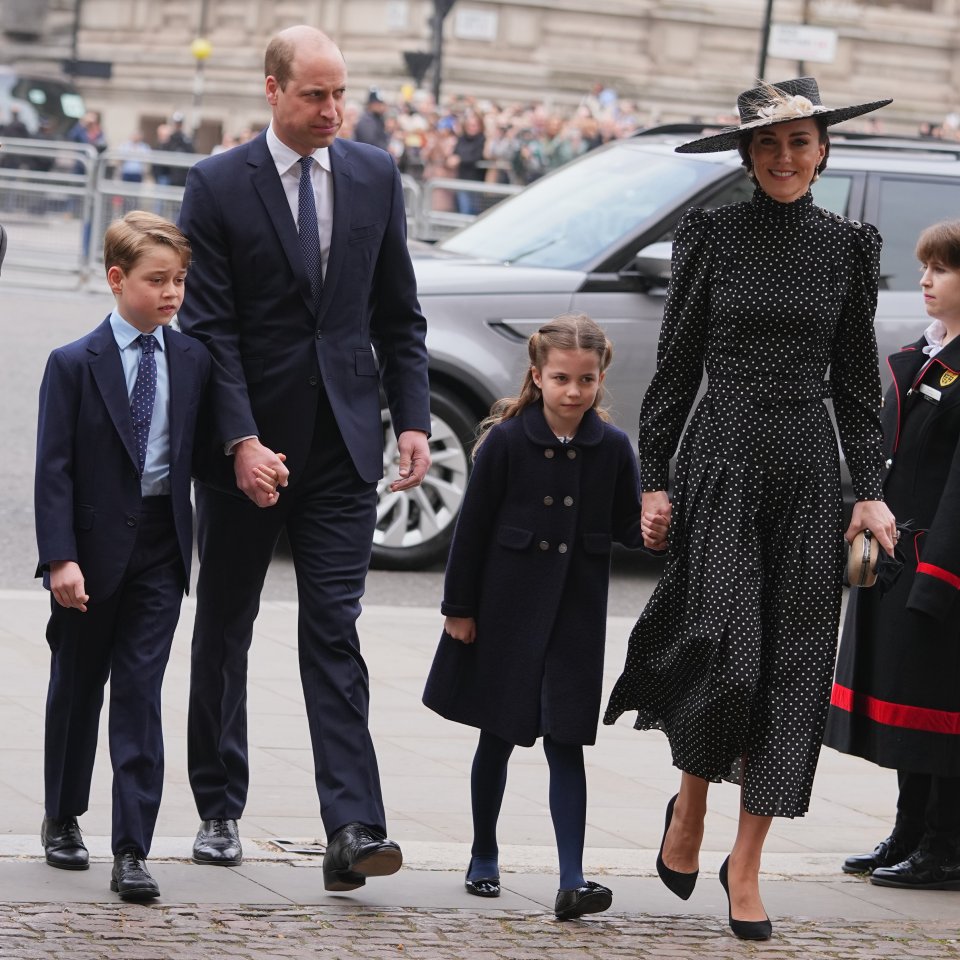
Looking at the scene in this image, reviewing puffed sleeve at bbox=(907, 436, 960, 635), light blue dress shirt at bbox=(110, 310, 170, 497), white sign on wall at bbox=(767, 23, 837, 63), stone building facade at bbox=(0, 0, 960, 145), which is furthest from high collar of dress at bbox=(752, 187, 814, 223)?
stone building facade at bbox=(0, 0, 960, 145)

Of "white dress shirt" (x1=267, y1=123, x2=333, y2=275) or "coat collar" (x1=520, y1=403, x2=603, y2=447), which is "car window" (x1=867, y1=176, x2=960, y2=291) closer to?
"coat collar" (x1=520, y1=403, x2=603, y2=447)

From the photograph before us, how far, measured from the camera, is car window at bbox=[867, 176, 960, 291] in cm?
992

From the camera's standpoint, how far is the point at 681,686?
497cm

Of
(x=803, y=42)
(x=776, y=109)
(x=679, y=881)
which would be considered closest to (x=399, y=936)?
(x=679, y=881)

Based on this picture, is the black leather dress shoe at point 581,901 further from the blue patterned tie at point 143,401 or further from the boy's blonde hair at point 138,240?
the boy's blonde hair at point 138,240

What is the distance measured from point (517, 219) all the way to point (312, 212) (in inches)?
209

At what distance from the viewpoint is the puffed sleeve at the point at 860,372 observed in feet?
16.3

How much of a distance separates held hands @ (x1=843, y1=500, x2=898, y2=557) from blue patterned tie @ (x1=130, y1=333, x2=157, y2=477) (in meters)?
1.68

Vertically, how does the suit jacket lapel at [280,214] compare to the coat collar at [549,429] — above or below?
above

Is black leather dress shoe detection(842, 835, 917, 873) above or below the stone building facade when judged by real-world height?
below

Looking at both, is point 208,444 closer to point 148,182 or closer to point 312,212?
point 312,212

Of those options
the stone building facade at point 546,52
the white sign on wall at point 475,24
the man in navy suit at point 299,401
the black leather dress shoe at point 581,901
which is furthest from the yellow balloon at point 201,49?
the black leather dress shoe at point 581,901

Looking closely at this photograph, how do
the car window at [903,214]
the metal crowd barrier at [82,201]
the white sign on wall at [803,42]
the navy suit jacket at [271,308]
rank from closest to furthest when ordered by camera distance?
the navy suit jacket at [271,308]
the car window at [903,214]
the metal crowd barrier at [82,201]
the white sign on wall at [803,42]

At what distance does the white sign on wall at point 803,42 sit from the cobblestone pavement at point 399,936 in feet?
76.9
